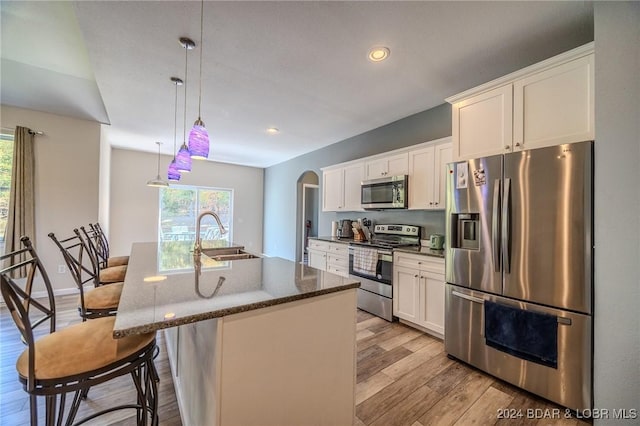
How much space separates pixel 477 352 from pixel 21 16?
5095 mm

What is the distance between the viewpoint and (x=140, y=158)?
5.93m

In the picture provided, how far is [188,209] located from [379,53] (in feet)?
19.4

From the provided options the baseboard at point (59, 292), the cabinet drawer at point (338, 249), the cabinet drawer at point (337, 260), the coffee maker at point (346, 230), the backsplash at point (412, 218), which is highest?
the backsplash at point (412, 218)

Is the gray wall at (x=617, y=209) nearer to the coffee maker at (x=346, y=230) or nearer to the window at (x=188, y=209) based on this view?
the coffee maker at (x=346, y=230)

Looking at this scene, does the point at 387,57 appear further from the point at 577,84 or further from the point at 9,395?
the point at 9,395

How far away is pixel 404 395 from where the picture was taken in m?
1.89

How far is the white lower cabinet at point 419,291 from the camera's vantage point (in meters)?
2.66

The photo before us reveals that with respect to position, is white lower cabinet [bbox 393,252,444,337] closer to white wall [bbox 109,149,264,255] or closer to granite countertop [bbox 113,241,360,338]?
granite countertop [bbox 113,241,360,338]

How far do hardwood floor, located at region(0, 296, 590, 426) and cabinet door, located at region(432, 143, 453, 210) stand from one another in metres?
1.56

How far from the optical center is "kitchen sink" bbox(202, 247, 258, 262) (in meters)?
2.33

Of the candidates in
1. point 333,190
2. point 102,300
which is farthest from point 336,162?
point 102,300

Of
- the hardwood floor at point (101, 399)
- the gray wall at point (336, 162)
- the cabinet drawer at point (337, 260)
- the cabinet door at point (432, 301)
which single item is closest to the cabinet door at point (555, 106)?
the gray wall at point (336, 162)

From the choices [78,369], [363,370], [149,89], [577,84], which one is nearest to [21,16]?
[149,89]

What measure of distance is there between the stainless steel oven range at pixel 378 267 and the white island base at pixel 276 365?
1.85 meters
